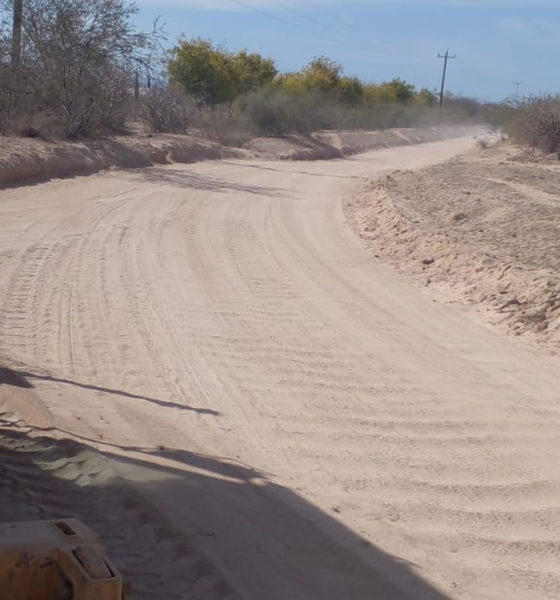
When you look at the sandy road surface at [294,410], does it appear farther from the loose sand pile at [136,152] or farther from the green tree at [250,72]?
the green tree at [250,72]

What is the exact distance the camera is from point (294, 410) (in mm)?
8258

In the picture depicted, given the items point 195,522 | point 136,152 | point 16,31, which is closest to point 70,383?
point 195,522

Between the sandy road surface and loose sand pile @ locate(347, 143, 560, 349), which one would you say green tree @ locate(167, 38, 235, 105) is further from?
the sandy road surface

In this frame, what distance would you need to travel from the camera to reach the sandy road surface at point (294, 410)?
18.3ft

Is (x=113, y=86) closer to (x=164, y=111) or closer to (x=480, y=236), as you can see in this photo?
(x=164, y=111)

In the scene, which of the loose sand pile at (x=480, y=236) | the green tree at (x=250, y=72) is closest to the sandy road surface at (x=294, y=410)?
the loose sand pile at (x=480, y=236)

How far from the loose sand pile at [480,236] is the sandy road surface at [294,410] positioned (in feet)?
1.87

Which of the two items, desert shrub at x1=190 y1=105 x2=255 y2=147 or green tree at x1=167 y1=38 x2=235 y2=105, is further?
green tree at x1=167 y1=38 x2=235 y2=105

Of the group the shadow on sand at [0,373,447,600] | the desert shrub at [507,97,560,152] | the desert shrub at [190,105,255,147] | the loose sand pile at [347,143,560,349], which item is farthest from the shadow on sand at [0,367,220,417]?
the desert shrub at [190,105,255,147]

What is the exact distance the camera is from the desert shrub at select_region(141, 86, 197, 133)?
39.8 m

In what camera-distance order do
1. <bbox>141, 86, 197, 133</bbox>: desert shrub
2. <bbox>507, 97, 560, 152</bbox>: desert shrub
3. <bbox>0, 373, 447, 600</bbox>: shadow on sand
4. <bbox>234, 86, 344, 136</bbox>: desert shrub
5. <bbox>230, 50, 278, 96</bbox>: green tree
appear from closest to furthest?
<bbox>0, 373, 447, 600</bbox>: shadow on sand < <bbox>507, 97, 560, 152</bbox>: desert shrub < <bbox>141, 86, 197, 133</bbox>: desert shrub < <bbox>234, 86, 344, 136</bbox>: desert shrub < <bbox>230, 50, 278, 96</bbox>: green tree

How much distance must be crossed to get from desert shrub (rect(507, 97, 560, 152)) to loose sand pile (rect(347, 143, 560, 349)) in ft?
33.8

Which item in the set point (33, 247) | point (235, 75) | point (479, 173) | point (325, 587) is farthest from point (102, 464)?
point (235, 75)

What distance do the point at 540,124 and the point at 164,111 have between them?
46.2ft
